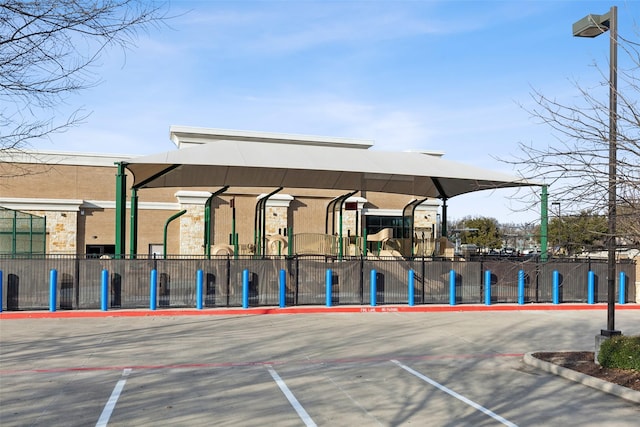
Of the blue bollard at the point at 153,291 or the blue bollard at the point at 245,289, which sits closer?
the blue bollard at the point at 153,291

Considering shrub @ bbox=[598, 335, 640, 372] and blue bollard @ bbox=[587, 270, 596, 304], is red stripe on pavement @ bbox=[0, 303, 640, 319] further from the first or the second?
shrub @ bbox=[598, 335, 640, 372]

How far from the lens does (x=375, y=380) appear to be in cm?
962

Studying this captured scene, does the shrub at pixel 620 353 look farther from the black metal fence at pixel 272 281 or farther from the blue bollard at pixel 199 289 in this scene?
the blue bollard at pixel 199 289

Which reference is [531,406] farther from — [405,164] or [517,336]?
[405,164]

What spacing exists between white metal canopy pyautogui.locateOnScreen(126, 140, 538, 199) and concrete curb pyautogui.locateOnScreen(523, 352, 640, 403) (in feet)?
33.5

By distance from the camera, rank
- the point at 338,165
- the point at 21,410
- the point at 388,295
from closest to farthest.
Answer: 1. the point at 21,410
2. the point at 388,295
3. the point at 338,165

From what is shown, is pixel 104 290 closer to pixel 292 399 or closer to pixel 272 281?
pixel 272 281

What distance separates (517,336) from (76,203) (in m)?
32.8

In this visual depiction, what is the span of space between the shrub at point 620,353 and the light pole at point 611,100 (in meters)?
0.60

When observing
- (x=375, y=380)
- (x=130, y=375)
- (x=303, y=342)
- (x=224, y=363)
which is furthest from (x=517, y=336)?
(x=130, y=375)

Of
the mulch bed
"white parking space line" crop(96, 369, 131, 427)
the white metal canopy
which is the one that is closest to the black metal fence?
the white metal canopy

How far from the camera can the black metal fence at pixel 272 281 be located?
17.9m

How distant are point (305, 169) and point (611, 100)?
14.2 m

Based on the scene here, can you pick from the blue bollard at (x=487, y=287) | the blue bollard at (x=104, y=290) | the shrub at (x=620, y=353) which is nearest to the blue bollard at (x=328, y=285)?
the blue bollard at (x=487, y=287)
